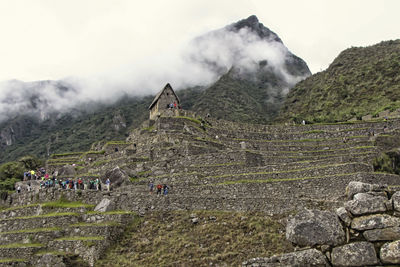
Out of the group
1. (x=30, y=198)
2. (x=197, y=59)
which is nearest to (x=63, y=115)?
(x=197, y=59)

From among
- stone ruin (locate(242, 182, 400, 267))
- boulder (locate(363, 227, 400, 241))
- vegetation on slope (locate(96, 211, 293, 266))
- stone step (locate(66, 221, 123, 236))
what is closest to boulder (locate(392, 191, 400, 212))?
stone ruin (locate(242, 182, 400, 267))

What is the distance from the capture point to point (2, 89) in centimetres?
10331

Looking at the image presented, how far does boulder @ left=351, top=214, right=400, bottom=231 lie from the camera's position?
25.2 ft

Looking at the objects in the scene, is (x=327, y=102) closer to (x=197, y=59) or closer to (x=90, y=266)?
(x=197, y=59)

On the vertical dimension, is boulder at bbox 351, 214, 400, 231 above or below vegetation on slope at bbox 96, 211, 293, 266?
above

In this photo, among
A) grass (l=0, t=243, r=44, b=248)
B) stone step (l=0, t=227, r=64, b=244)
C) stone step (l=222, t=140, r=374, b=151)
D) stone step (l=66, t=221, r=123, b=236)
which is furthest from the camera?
stone step (l=222, t=140, r=374, b=151)

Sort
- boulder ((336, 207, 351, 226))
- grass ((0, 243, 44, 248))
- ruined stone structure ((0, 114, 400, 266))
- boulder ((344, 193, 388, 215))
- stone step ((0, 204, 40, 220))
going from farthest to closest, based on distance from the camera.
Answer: stone step ((0, 204, 40, 220))
ruined stone structure ((0, 114, 400, 266))
grass ((0, 243, 44, 248))
boulder ((336, 207, 351, 226))
boulder ((344, 193, 388, 215))

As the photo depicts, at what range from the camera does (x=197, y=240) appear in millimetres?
18938

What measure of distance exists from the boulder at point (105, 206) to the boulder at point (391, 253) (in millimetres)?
17638

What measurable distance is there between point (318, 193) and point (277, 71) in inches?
3568

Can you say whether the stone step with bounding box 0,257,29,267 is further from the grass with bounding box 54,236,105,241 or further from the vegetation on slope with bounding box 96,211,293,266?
the vegetation on slope with bounding box 96,211,293,266

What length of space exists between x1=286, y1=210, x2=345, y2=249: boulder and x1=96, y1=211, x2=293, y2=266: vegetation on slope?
8.09 metres

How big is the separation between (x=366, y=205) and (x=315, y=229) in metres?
1.02

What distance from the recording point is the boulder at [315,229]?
802 centimetres
